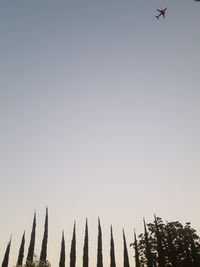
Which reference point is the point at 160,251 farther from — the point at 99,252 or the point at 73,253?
the point at 73,253

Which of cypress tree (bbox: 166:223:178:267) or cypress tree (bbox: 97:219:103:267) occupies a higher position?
cypress tree (bbox: 97:219:103:267)

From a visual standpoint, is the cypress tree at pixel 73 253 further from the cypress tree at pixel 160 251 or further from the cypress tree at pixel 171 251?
the cypress tree at pixel 171 251

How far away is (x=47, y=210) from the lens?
6575 centimetres

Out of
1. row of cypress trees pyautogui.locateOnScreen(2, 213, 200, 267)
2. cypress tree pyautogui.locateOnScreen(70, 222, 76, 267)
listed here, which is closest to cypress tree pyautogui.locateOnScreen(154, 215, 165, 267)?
row of cypress trees pyautogui.locateOnScreen(2, 213, 200, 267)

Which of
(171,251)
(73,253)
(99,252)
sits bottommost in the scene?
(171,251)

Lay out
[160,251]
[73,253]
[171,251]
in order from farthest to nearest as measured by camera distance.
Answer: [73,253] < [160,251] < [171,251]

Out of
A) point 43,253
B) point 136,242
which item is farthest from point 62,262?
point 136,242

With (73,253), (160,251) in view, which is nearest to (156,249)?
(160,251)

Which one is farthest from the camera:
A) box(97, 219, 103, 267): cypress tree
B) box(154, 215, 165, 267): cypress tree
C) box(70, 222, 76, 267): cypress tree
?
box(97, 219, 103, 267): cypress tree

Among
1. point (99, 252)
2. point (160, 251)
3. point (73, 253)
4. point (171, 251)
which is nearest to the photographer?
point (171, 251)

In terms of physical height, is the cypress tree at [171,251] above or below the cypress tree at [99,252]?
below

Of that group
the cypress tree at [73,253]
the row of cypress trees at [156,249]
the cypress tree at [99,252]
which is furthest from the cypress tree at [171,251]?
the cypress tree at [73,253]

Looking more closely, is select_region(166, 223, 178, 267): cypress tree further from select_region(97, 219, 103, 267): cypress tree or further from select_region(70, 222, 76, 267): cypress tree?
select_region(70, 222, 76, 267): cypress tree

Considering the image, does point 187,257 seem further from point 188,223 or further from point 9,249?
point 9,249
